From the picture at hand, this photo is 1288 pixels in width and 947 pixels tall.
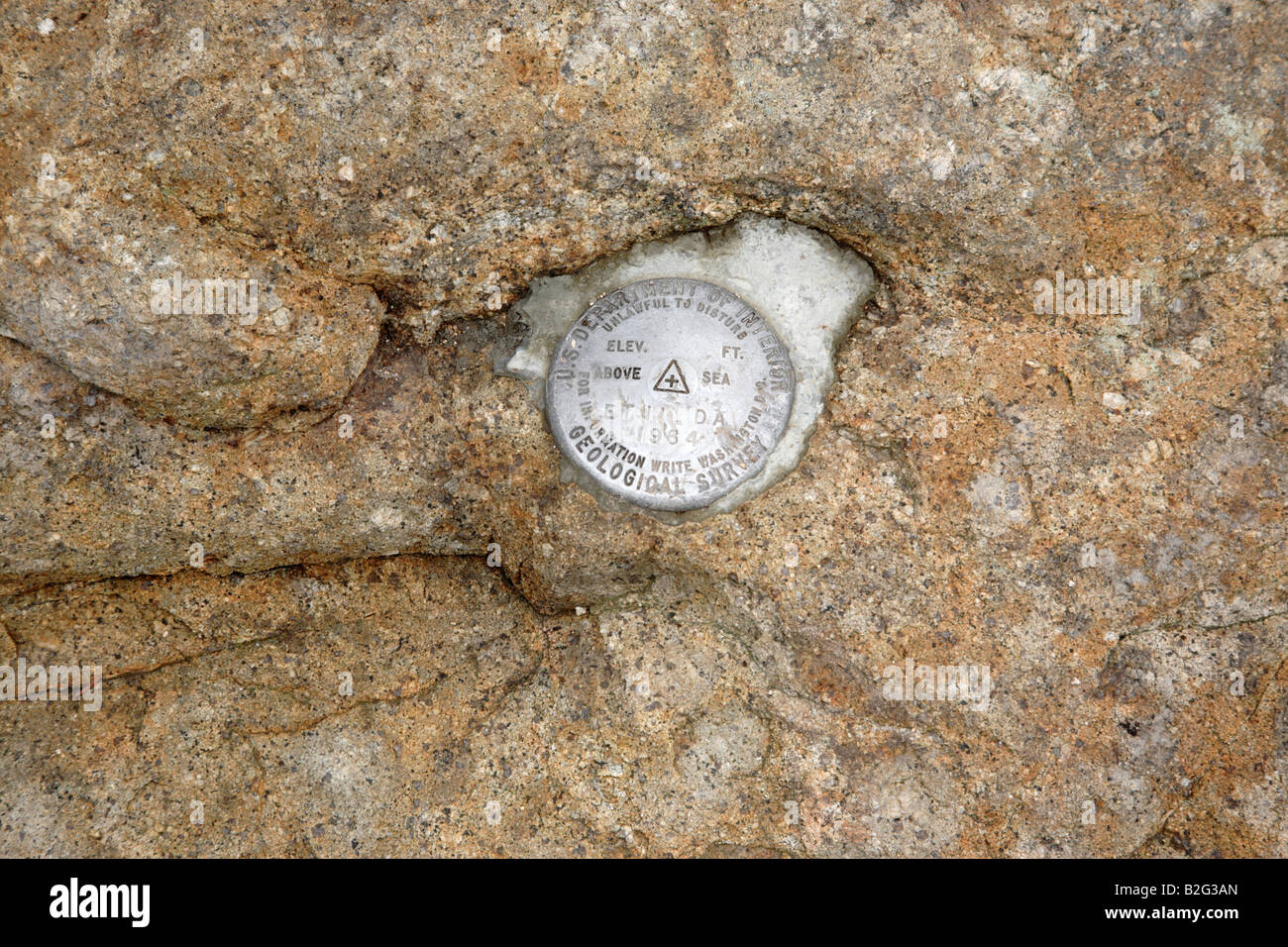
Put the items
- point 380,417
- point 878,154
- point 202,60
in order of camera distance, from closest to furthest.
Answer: point 202,60 < point 878,154 < point 380,417

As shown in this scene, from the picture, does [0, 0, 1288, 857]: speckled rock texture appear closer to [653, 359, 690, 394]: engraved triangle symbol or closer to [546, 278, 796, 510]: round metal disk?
[546, 278, 796, 510]: round metal disk

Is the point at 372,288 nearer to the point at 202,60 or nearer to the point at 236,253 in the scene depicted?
the point at 236,253

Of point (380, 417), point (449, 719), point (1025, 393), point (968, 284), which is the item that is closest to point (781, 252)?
point (968, 284)

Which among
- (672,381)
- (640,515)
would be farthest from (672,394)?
(640,515)

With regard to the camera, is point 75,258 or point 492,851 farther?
point 492,851

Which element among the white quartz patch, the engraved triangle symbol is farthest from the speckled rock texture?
the engraved triangle symbol

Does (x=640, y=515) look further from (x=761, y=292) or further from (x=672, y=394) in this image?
(x=761, y=292)
